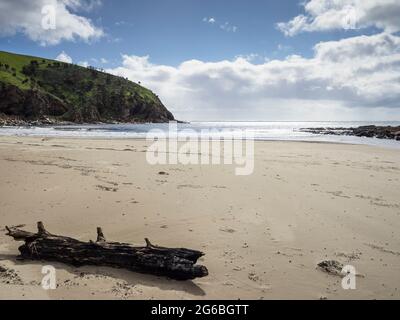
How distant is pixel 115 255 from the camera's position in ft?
20.2

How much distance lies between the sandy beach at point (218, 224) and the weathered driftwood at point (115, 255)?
17 cm

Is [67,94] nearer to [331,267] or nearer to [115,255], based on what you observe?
[115,255]

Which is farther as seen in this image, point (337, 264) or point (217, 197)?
point (217, 197)

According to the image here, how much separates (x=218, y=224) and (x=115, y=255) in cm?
340

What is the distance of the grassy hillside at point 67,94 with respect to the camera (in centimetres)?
10338

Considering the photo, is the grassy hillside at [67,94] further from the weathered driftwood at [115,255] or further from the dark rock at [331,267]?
the dark rock at [331,267]

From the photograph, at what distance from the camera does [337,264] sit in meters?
6.56

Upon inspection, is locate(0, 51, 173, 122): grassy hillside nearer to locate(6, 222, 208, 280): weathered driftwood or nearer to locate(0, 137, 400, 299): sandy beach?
locate(0, 137, 400, 299): sandy beach

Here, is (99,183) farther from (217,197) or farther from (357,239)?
(357,239)

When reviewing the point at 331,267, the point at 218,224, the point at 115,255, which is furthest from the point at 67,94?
the point at 331,267

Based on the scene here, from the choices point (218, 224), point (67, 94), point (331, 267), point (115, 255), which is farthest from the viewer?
point (67, 94)

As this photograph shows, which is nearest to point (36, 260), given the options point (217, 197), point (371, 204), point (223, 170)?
point (217, 197)
